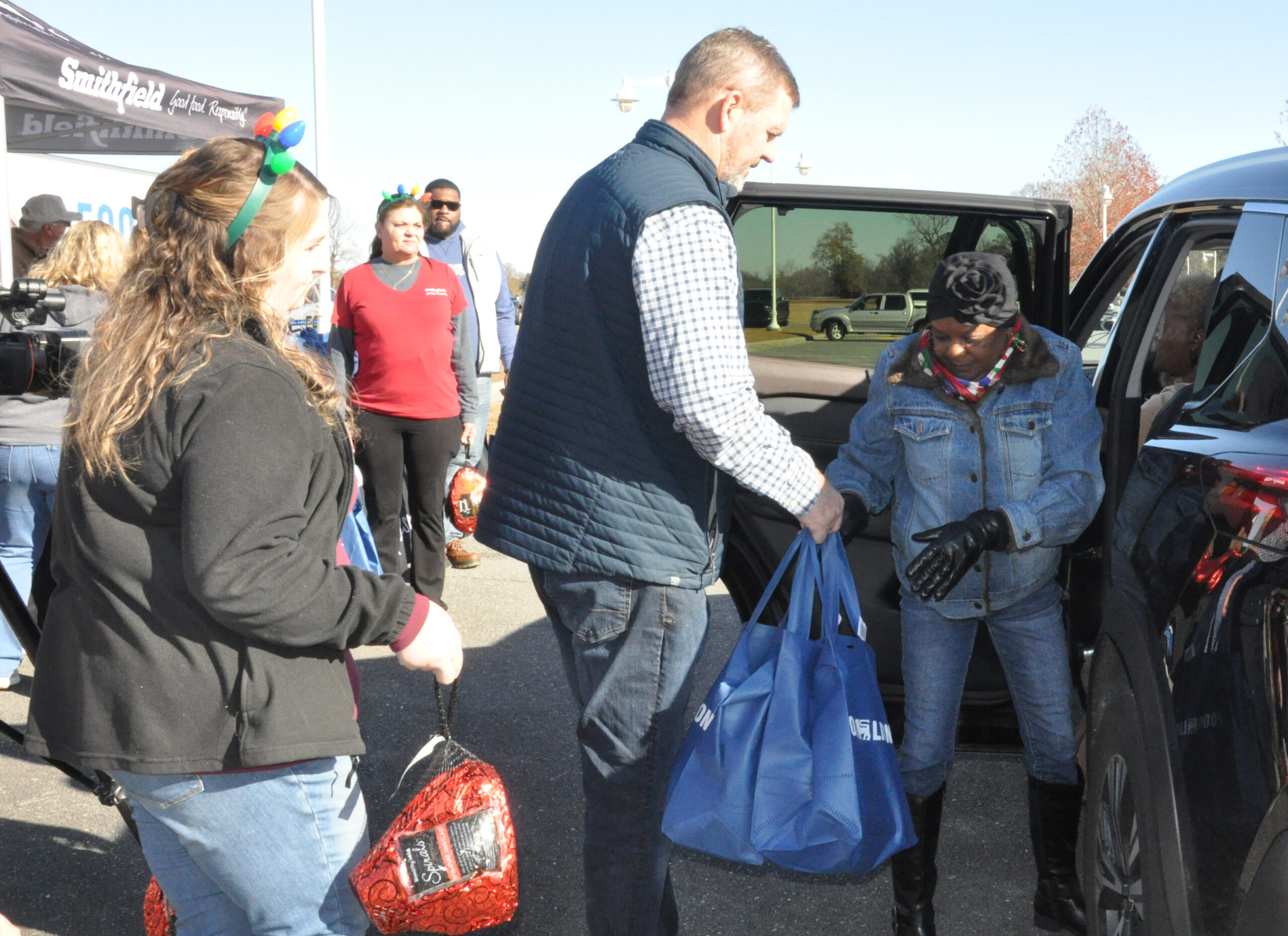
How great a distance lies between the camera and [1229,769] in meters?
1.57

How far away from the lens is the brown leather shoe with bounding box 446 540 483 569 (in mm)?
6203

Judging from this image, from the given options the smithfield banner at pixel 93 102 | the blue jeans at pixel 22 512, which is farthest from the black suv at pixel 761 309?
the smithfield banner at pixel 93 102

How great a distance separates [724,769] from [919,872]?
0.70 metres

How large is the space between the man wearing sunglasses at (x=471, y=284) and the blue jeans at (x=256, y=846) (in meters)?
4.19

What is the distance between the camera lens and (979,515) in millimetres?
2359

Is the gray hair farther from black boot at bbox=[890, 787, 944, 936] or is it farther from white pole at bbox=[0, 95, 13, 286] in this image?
white pole at bbox=[0, 95, 13, 286]

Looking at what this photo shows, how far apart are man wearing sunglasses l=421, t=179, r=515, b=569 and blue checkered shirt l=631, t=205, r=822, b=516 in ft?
13.1

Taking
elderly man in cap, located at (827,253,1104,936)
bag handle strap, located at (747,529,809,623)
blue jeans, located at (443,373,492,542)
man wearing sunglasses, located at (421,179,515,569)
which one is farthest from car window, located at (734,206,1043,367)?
man wearing sunglasses, located at (421,179,515,569)

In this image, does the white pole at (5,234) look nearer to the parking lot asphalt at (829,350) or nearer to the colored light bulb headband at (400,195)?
the colored light bulb headband at (400,195)

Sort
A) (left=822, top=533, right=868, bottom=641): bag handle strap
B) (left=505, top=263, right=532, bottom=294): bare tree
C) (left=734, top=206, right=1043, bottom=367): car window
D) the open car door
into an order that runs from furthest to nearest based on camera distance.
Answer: (left=505, top=263, right=532, bottom=294): bare tree, (left=734, top=206, right=1043, bottom=367): car window, the open car door, (left=822, top=533, right=868, bottom=641): bag handle strap

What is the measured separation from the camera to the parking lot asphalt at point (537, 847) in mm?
2814

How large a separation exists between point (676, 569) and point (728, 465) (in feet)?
0.79

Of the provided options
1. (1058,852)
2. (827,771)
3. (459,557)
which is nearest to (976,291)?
(827,771)

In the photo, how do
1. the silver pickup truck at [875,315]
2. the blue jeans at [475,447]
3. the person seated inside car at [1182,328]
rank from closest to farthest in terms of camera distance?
the person seated inside car at [1182,328], the silver pickup truck at [875,315], the blue jeans at [475,447]
